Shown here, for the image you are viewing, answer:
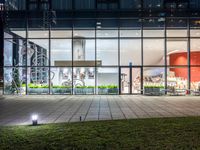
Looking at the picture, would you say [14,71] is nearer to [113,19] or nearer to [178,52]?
[113,19]

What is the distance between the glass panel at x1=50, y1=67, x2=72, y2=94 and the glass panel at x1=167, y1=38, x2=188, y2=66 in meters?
8.84

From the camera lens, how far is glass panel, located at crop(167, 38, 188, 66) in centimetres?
2716

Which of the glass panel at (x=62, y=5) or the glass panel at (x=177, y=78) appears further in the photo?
the glass panel at (x=62, y=5)

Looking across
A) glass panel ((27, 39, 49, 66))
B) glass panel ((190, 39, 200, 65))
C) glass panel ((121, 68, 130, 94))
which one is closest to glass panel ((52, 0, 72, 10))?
glass panel ((27, 39, 49, 66))

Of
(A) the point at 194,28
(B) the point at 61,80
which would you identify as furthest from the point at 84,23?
(A) the point at 194,28

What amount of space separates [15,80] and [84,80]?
604 cm

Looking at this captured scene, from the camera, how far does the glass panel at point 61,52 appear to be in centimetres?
2741

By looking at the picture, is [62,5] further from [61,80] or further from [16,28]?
[61,80]

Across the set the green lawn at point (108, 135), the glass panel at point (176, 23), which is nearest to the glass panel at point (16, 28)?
the glass panel at point (176, 23)

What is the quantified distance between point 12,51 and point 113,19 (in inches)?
368

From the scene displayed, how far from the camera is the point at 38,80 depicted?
2714 centimetres

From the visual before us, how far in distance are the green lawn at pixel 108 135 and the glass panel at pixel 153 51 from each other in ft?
51.6

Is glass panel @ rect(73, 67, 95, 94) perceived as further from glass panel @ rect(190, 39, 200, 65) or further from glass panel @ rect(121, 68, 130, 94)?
glass panel @ rect(190, 39, 200, 65)

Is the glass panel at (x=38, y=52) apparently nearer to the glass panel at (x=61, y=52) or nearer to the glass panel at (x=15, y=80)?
the glass panel at (x=61, y=52)
